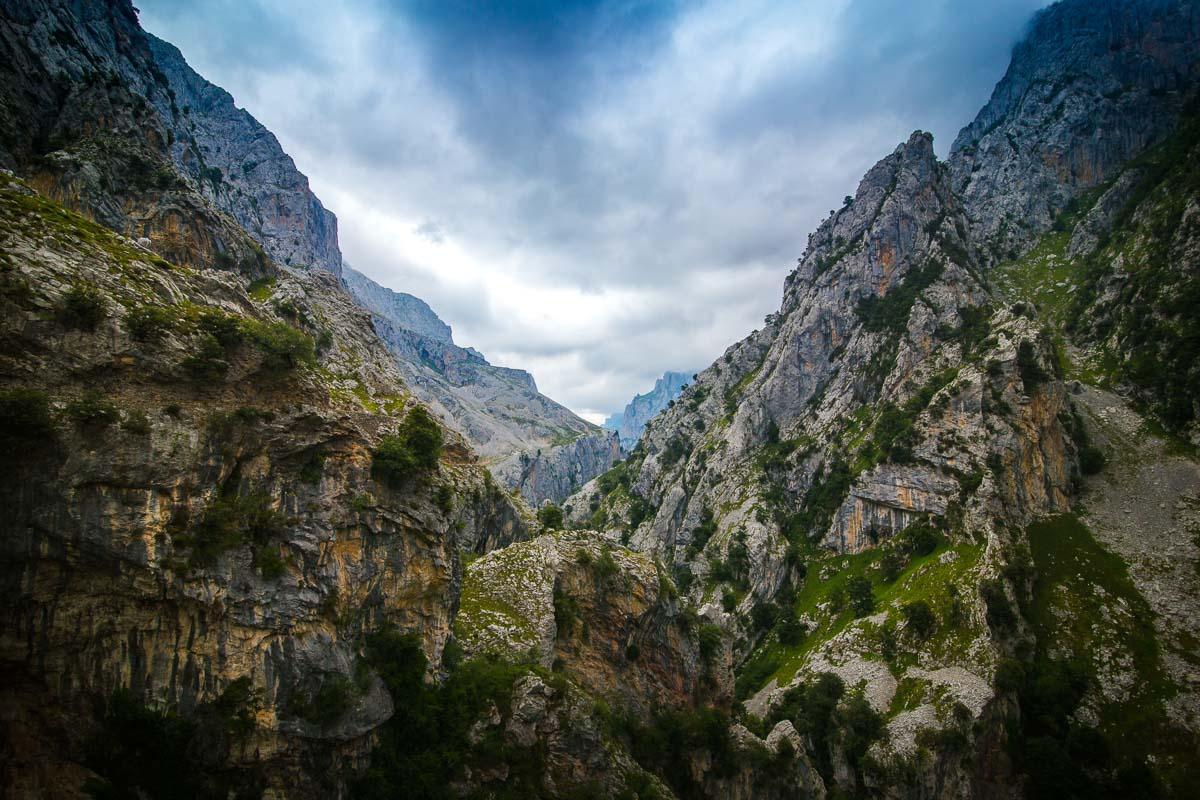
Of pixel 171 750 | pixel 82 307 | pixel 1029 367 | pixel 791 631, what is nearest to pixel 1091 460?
pixel 1029 367

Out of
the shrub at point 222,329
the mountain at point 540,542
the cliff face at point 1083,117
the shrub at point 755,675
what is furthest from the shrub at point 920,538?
the cliff face at point 1083,117

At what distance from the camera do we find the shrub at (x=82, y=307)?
21938mm

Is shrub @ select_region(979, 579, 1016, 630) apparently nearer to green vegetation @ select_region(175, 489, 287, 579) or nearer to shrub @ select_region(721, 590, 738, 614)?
shrub @ select_region(721, 590, 738, 614)

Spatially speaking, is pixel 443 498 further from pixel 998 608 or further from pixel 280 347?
pixel 998 608

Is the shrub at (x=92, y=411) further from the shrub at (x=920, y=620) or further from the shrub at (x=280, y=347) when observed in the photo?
the shrub at (x=920, y=620)

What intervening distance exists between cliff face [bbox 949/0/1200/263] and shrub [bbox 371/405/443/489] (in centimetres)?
18359

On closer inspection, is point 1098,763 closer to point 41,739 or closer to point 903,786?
point 903,786

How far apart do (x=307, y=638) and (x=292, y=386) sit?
45.7ft

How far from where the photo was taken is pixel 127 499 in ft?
72.6

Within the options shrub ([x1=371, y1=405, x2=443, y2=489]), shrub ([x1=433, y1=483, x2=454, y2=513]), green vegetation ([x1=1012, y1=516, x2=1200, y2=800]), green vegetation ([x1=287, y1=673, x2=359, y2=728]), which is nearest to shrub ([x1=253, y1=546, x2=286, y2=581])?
green vegetation ([x1=287, y1=673, x2=359, y2=728])

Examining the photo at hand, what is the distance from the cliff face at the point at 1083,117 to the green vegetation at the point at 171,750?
19864cm

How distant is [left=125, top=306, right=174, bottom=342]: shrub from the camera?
78.4ft

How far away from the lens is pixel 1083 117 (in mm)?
168250

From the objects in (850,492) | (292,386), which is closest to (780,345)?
(850,492)
